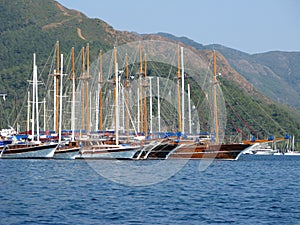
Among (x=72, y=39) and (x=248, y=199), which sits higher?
(x=72, y=39)

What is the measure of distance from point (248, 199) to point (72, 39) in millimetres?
165249

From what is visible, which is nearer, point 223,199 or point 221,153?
point 223,199

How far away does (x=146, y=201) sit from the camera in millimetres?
34875

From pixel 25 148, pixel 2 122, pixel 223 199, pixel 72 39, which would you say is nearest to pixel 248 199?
pixel 223 199

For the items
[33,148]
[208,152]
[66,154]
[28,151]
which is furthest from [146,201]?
[208,152]

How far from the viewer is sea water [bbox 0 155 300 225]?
29.1m

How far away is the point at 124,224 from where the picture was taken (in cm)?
2741

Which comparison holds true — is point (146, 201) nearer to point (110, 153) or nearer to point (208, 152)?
point (110, 153)

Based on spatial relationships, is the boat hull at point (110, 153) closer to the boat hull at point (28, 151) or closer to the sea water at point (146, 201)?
the boat hull at point (28, 151)

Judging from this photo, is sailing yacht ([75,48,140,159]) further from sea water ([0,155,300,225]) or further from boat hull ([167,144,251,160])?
sea water ([0,155,300,225])

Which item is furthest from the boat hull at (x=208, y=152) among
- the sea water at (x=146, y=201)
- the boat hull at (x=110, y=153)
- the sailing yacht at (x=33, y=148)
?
the sea water at (x=146, y=201)

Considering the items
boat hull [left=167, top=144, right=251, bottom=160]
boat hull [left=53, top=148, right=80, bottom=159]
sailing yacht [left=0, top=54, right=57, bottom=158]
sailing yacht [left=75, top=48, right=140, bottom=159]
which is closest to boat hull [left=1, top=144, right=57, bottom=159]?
sailing yacht [left=0, top=54, right=57, bottom=158]

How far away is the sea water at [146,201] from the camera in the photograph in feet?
95.4

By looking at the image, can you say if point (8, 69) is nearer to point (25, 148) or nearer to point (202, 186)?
point (25, 148)
